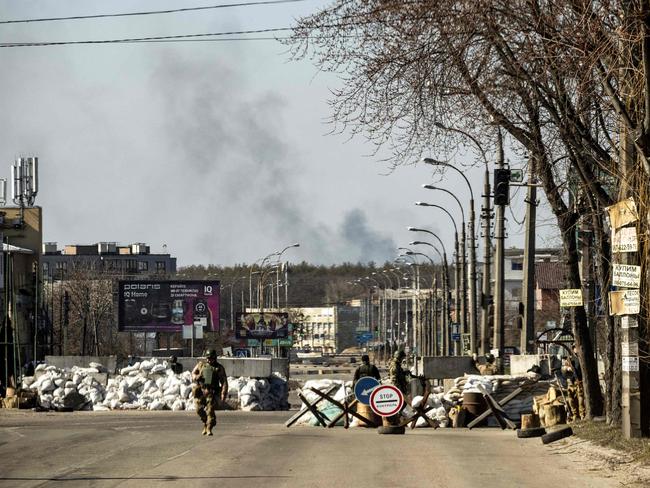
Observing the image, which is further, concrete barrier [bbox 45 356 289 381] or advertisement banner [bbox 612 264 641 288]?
concrete barrier [bbox 45 356 289 381]

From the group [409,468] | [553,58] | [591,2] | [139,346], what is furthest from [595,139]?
[139,346]

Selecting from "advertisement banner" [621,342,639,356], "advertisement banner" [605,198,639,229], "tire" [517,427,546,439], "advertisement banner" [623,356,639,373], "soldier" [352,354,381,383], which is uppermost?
"advertisement banner" [605,198,639,229]

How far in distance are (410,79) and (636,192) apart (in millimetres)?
4316

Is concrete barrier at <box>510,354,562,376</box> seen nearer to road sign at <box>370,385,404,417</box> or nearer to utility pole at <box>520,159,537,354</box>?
utility pole at <box>520,159,537,354</box>

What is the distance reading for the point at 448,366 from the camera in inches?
1722

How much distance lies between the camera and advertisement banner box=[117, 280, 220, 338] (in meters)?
85.6

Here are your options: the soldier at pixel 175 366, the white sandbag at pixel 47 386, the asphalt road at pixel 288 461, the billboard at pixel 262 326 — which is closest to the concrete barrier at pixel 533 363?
the asphalt road at pixel 288 461

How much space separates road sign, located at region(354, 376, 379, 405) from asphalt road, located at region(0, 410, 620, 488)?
1.48 metres

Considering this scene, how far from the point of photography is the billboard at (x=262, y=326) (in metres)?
104

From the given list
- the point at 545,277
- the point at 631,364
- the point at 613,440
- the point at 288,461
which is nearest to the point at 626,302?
the point at 631,364

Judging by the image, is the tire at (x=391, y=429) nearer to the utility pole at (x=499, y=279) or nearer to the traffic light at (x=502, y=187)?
the traffic light at (x=502, y=187)

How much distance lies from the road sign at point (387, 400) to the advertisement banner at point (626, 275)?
27.3ft

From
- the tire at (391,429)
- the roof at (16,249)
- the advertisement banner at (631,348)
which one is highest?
the roof at (16,249)

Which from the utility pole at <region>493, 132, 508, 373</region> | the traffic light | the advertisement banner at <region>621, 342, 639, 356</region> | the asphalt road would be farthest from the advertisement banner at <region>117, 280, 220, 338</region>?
the advertisement banner at <region>621, 342, 639, 356</region>
